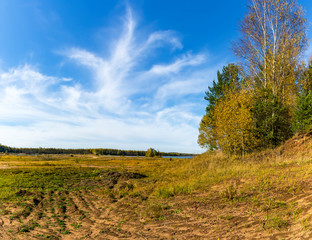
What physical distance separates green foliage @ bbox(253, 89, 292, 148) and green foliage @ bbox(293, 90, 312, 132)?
2661 mm

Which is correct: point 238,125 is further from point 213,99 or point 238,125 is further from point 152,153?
point 152,153

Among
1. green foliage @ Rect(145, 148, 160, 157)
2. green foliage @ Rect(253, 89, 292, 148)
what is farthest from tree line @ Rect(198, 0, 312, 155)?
Result: green foliage @ Rect(145, 148, 160, 157)

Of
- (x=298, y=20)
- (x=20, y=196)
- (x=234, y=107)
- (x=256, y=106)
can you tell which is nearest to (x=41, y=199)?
(x=20, y=196)

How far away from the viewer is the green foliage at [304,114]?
17.8 m

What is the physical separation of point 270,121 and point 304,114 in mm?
3807

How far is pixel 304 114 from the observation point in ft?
60.1

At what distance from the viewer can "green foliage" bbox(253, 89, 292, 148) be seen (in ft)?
72.6

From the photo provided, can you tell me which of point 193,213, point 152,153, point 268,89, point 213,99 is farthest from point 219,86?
point 152,153

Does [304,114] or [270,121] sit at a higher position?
[304,114]

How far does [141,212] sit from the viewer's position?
10.8 m

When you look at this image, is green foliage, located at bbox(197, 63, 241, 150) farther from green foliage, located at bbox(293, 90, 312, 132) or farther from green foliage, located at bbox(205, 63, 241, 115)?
green foliage, located at bbox(293, 90, 312, 132)

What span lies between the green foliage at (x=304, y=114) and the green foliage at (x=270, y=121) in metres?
2.66

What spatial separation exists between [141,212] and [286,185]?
299 inches

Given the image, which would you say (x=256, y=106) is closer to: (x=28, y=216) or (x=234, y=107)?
(x=234, y=107)
